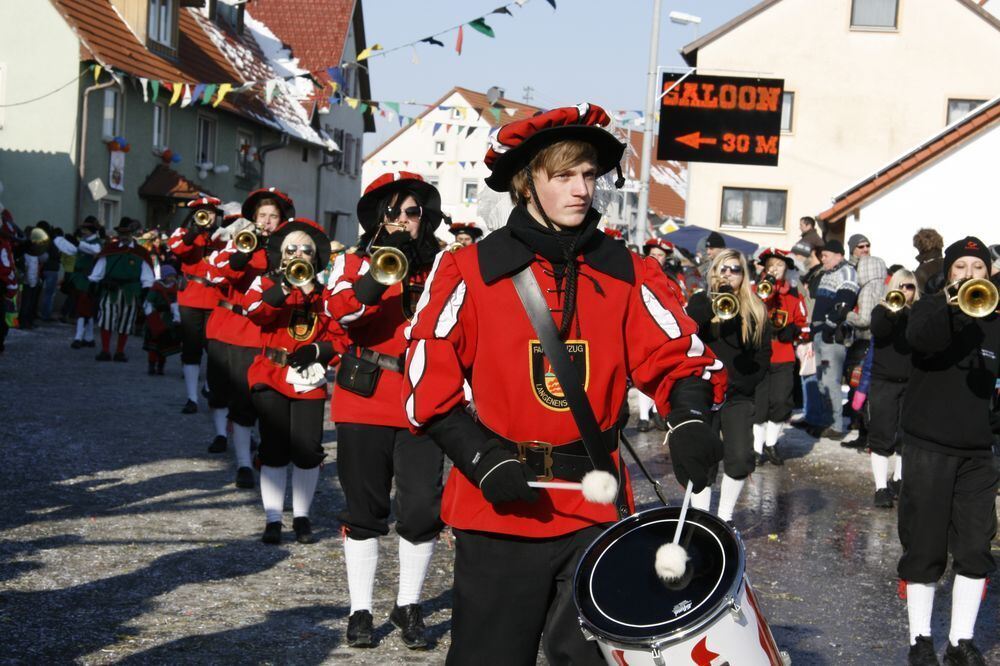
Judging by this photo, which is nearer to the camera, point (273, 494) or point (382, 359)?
point (382, 359)

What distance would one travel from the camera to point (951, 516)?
6.30 metres

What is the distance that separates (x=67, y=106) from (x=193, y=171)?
6750 mm

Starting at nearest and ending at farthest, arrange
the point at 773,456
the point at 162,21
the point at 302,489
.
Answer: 1. the point at 302,489
2. the point at 773,456
3. the point at 162,21

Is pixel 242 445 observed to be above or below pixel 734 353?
below

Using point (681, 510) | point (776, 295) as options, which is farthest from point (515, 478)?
point (776, 295)

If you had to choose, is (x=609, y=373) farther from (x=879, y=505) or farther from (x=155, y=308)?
(x=155, y=308)

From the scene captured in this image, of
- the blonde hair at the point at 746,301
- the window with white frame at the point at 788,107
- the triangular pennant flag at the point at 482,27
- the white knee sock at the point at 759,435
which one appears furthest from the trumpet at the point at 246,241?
the window with white frame at the point at 788,107

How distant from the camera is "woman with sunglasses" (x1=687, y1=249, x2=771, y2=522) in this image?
9.18 m

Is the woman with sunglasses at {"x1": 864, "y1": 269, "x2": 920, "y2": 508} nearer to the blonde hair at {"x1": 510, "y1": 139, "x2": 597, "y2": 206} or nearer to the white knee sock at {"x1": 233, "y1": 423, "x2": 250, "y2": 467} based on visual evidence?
the white knee sock at {"x1": 233, "y1": 423, "x2": 250, "y2": 467}

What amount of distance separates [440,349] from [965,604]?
3.74 meters

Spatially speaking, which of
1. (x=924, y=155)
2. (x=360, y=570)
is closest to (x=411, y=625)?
(x=360, y=570)

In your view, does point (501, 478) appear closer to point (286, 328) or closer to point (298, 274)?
point (298, 274)

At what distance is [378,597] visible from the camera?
696cm

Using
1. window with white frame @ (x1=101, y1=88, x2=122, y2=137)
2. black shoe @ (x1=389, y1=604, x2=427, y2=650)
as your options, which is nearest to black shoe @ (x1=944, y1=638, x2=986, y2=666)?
black shoe @ (x1=389, y1=604, x2=427, y2=650)
